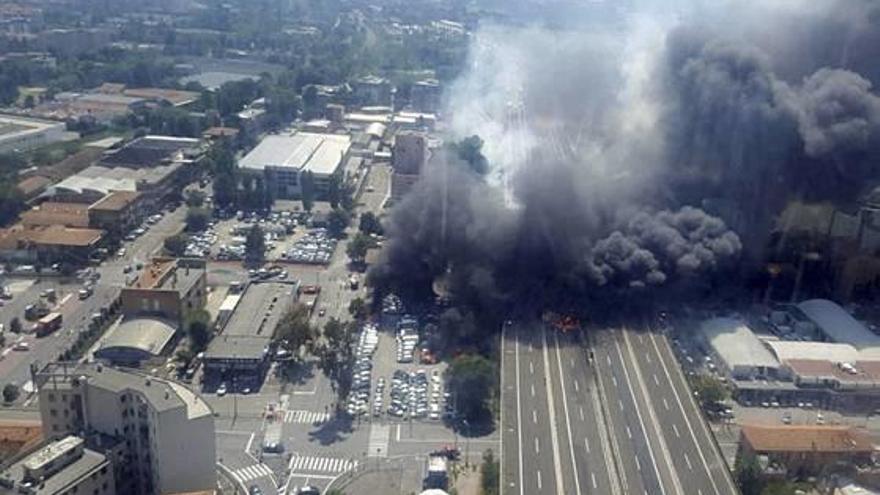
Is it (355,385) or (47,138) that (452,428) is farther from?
(47,138)

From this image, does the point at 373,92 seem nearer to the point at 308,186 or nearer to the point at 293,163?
the point at 293,163

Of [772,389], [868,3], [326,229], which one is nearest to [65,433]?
[772,389]

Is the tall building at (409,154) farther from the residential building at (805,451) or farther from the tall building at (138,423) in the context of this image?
the tall building at (138,423)

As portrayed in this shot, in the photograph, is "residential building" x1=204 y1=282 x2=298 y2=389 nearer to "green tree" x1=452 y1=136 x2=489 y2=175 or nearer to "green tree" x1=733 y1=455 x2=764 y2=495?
"green tree" x1=733 y1=455 x2=764 y2=495

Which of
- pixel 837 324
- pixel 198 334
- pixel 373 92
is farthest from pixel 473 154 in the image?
pixel 373 92

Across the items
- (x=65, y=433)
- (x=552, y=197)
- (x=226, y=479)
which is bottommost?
(x=226, y=479)

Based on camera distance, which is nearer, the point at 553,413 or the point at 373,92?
the point at 553,413
